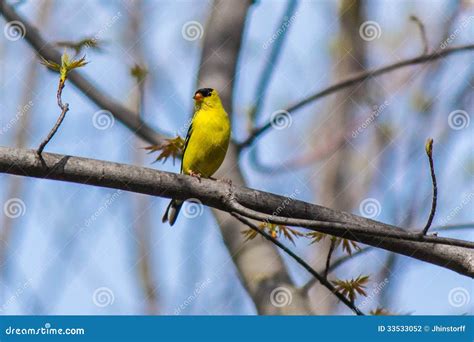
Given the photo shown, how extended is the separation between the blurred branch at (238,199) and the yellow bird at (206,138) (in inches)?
73.4

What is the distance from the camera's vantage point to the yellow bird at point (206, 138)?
17.4ft

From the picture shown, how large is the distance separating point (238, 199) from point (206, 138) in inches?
81.8

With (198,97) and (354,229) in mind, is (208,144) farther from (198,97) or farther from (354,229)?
(354,229)

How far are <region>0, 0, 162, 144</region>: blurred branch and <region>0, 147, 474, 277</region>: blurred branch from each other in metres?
1.60

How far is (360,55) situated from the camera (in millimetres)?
7625

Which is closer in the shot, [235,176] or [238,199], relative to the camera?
[238,199]

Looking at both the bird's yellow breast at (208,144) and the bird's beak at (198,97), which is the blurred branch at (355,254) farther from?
the bird's beak at (198,97)

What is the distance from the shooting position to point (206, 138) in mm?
5391

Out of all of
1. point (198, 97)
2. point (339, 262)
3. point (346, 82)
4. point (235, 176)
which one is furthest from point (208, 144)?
point (339, 262)

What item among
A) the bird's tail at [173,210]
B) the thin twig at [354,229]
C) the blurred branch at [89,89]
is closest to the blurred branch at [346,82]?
the blurred branch at [89,89]

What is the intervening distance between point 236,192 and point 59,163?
0.86 m

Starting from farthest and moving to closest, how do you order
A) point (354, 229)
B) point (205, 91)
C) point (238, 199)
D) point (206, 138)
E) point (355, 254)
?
1. point (206, 138)
2. point (205, 91)
3. point (355, 254)
4. point (238, 199)
5. point (354, 229)

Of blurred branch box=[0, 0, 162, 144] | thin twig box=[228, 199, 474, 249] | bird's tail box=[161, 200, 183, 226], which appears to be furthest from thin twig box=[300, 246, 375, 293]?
bird's tail box=[161, 200, 183, 226]

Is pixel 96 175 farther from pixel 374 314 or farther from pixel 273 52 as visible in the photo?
pixel 273 52
